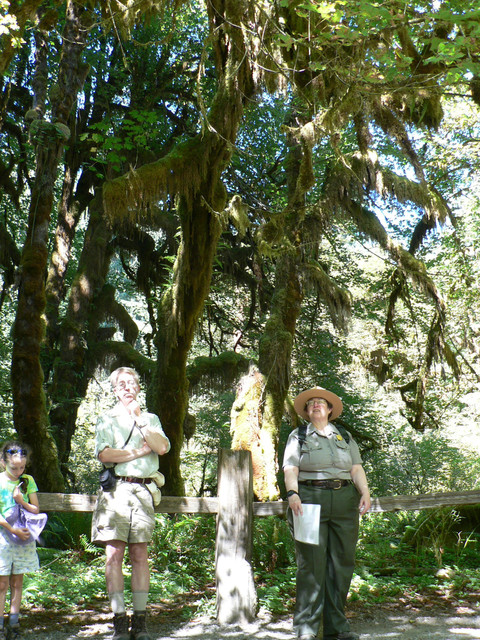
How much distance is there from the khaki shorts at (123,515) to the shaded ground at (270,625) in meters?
0.90

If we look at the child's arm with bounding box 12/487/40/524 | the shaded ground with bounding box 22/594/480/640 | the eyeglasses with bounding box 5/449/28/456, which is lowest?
the shaded ground with bounding box 22/594/480/640

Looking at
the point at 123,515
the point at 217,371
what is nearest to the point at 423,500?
the point at 123,515

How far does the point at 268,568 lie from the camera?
698 cm

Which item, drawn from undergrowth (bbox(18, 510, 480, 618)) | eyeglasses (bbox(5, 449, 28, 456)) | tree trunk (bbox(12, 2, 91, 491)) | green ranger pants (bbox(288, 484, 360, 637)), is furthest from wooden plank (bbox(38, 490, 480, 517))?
tree trunk (bbox(12, 2, 91, 491))

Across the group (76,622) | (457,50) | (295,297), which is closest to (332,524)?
(76,622)

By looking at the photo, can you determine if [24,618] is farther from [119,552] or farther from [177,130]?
[177,130]

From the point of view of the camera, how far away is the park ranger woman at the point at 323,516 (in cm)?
445

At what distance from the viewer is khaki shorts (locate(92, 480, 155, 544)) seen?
14.2 ft

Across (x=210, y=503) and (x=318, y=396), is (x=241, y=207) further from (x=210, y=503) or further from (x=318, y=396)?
(x=210, y=503)

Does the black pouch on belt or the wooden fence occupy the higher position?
the black pouch on belt

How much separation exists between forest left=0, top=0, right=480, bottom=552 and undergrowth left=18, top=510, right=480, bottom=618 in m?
1.75

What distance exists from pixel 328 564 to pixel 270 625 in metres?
0.90

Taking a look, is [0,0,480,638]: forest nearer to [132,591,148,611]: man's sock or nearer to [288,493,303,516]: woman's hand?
[132,591,148,611]: man's sock

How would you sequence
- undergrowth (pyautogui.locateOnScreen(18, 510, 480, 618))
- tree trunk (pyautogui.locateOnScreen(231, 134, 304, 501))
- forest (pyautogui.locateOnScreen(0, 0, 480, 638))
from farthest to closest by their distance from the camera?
tree trunk (pyautogui.locateOnScreen(231, 134, 304, 501)) → forest (pyautogui.locateOnScreen(0, 0, 480, 638)) → undergrowth (pyautogui.locateOnScreen(18, 510, 480, 618))
